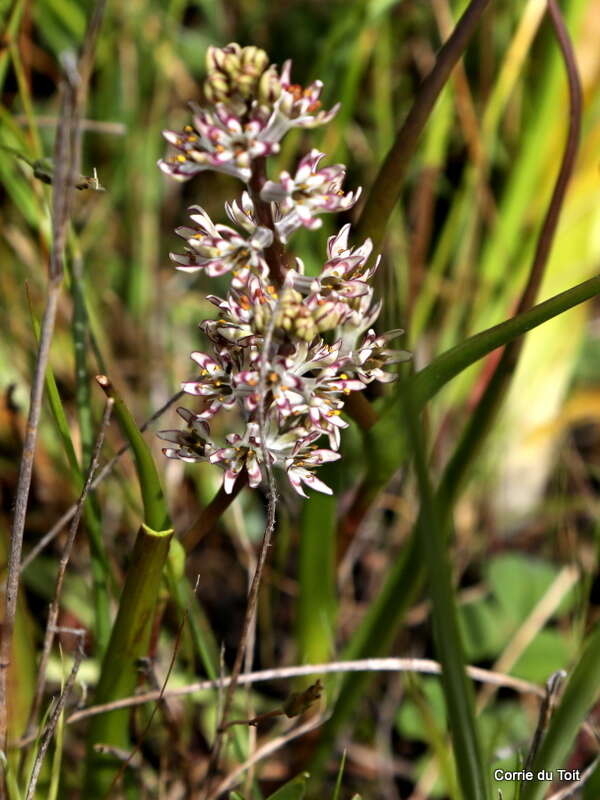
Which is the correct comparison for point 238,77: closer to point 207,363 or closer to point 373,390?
point 207,363

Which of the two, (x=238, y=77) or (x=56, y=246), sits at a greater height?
(x=238, y=77)

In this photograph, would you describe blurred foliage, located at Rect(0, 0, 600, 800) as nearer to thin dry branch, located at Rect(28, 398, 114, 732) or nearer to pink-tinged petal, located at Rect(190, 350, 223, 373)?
thin dry branch, located at Rect(28, 398, 114, 732)

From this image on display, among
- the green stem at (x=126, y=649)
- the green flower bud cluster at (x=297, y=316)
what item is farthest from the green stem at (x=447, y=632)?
the green stem at (x=126, y=649)

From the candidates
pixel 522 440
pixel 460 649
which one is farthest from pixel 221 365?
pixel 522 440

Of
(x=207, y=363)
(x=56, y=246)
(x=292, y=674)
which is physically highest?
(x=56, y=246)

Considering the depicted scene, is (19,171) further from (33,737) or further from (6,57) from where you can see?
(33,737)

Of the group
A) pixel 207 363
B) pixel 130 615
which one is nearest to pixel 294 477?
pixel 207 363

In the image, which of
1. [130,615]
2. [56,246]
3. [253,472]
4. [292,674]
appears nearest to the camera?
[56,246]

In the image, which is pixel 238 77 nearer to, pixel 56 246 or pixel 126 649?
pixel 56 246

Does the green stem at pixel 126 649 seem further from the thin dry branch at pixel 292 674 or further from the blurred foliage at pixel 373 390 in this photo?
the blurred foliage at pixel 373 390

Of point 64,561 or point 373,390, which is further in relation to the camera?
point 373,390

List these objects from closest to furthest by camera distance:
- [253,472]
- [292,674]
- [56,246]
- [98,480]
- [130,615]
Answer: [56,246], [253,472], [130,615], [98,480], [292,674]
